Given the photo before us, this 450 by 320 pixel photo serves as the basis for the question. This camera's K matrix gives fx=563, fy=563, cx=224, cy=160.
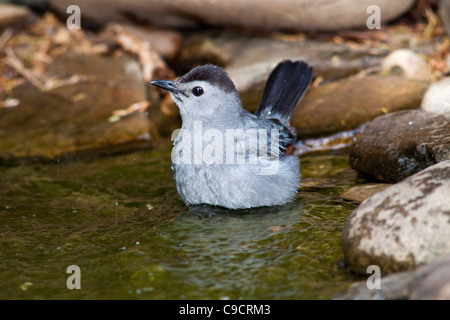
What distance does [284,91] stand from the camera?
20.0ft

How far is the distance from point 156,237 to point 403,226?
1848mm

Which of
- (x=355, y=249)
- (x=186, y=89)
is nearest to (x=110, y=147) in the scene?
(x=186, y=89)

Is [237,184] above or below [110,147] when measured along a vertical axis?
below

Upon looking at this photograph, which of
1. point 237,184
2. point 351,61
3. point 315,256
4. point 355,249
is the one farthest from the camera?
point 351,61

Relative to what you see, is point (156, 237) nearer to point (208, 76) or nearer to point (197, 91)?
point (197, 91)

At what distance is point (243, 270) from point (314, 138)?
2.97 metres

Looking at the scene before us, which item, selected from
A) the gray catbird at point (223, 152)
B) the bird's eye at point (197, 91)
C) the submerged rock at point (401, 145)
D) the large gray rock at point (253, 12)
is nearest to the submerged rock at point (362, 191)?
the submerged rock at point (401, 145)

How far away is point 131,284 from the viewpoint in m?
3.63

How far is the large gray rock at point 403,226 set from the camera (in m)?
3.34

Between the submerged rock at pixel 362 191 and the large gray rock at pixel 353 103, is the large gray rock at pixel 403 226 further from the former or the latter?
the large gray rock at pixel 353 103

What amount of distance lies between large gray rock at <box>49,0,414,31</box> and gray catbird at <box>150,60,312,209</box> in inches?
127

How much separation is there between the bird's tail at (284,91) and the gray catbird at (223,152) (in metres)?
0.76

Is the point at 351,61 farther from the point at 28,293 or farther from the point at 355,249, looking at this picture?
the point at 28,293

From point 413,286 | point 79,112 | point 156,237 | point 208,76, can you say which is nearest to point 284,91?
point 208,76
